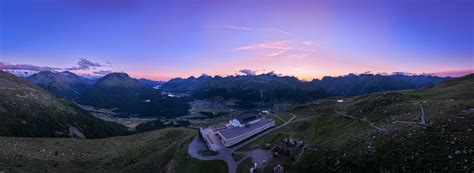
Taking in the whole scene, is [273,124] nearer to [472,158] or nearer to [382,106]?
[382,106]

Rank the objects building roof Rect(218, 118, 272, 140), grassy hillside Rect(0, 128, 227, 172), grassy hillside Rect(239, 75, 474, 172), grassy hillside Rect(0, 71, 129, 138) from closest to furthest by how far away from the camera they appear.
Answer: grassy hillside Rect(239, 75, 474, 172)
grassy hillside Rect(0, 128, 227, 172)
building roof Rect(218, 118, 272, 140)
grassy hillside Rect(0, 71, 129, 138)

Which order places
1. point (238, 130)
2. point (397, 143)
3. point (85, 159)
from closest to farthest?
point (397, 143) < point (238, 130) < point (85, 159)

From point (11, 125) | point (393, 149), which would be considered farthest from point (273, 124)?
point (11, 125)

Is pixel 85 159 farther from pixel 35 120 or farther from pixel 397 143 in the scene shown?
pixel 35 120

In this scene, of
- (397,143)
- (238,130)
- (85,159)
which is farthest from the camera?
(85,159)

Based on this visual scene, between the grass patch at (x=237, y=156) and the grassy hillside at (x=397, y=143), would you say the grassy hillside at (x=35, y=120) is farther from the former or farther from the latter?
the grassy hillside at (x=397, y=143)

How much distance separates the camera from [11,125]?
151m

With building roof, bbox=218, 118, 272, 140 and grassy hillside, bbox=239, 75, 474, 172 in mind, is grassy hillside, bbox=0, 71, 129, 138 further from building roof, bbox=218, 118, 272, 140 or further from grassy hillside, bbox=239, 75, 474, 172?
grassy hillside, bbox=239, 75, 474, 172

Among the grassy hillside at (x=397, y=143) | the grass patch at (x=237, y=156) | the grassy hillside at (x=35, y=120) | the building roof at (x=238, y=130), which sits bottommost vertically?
the grassy hillside at (x=35, y=120)

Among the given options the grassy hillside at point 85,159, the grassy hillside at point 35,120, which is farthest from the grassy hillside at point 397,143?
the grassy hillside at point 35,120

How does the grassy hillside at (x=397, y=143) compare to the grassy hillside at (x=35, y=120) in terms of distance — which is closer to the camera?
the grassy hillside at (x=397, y=143)

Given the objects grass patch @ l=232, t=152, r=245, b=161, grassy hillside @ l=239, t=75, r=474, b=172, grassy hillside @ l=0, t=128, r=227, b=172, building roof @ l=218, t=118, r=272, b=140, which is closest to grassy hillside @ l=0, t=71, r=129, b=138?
grassy hillside @ l=0, t=128, r=227, b=172

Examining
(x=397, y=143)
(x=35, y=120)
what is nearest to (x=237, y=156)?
(x=397, y=143)

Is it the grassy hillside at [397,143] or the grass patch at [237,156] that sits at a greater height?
the grassy hillside at [397,143]
